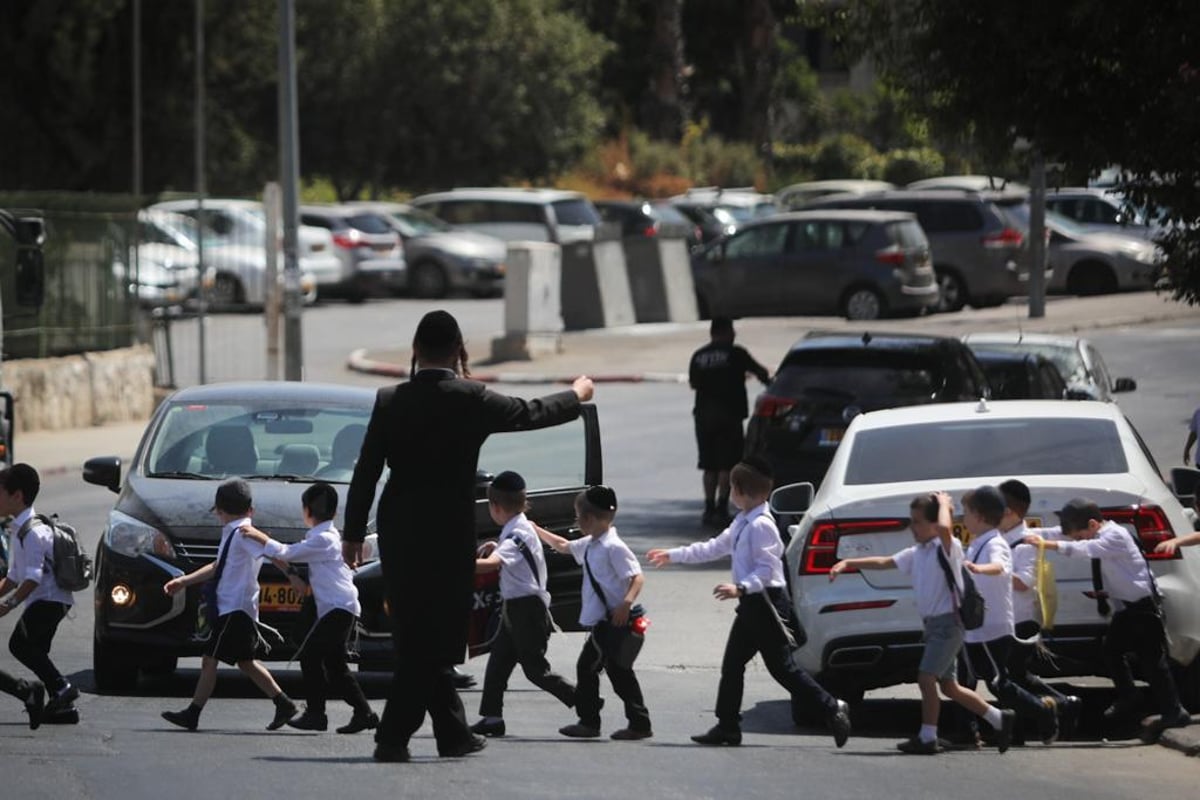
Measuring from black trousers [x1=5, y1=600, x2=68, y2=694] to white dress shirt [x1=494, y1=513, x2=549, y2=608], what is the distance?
191 centimetres

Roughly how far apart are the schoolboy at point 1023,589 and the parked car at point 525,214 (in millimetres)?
33077

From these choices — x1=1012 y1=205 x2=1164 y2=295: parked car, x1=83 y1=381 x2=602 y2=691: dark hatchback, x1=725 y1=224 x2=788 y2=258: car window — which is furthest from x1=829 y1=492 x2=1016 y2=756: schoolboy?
x1=1012 y1=205 x2=1164 y2=295: parked car

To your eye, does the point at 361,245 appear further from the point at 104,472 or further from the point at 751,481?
the point at 751,481

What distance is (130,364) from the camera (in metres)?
27.2

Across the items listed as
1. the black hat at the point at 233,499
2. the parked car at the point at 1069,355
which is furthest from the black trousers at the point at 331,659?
the parked car at the point at 1069,355

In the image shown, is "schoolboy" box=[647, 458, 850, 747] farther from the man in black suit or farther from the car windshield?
the man in black suit

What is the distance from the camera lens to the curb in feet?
95.1

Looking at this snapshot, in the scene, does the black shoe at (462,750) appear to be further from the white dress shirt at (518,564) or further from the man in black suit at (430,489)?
the white dress shirt at (518,564)

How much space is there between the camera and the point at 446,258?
42344mm

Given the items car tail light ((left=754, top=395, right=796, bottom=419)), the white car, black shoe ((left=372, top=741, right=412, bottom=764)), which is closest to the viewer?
black shoe ((left=372, top=741, right=412, bottom=764))

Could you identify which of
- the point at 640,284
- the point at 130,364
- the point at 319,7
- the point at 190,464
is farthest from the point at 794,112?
the point at 190,464

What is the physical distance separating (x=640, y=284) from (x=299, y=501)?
2518cm

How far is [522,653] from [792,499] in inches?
74.7

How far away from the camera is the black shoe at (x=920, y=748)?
918 centimetres
